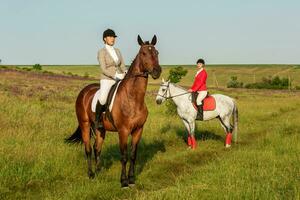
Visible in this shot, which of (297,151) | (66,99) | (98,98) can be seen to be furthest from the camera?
(66,99)

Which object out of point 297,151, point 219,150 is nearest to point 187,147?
point 219,150

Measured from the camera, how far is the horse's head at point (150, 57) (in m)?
7.51

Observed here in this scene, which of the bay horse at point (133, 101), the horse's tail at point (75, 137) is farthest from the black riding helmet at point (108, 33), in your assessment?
the horse's tail at point (75, 137)

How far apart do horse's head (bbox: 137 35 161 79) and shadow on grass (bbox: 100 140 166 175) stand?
9.61 ft

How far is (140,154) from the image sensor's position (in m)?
11.4

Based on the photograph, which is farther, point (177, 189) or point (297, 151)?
point (297, 151)

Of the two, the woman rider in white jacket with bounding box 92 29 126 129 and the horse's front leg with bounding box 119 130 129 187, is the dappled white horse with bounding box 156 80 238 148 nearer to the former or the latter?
the woman rider in white jacket with bounding box 92 29 126 129

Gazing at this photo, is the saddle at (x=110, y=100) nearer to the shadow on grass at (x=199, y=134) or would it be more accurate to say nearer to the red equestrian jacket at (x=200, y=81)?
the red equestrian jacket at (x=200, y=81)

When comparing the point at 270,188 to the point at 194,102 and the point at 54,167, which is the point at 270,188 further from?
the point at 194,102

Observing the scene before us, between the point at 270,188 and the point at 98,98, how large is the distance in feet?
14.0

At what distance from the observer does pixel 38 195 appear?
736 centimetres

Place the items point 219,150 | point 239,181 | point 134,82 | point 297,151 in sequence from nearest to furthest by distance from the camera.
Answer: point 239,181, point 134,82, point 297,151, point 219,150

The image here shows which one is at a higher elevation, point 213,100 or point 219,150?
point 213,100

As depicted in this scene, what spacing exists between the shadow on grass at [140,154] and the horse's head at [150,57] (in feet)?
9.61
